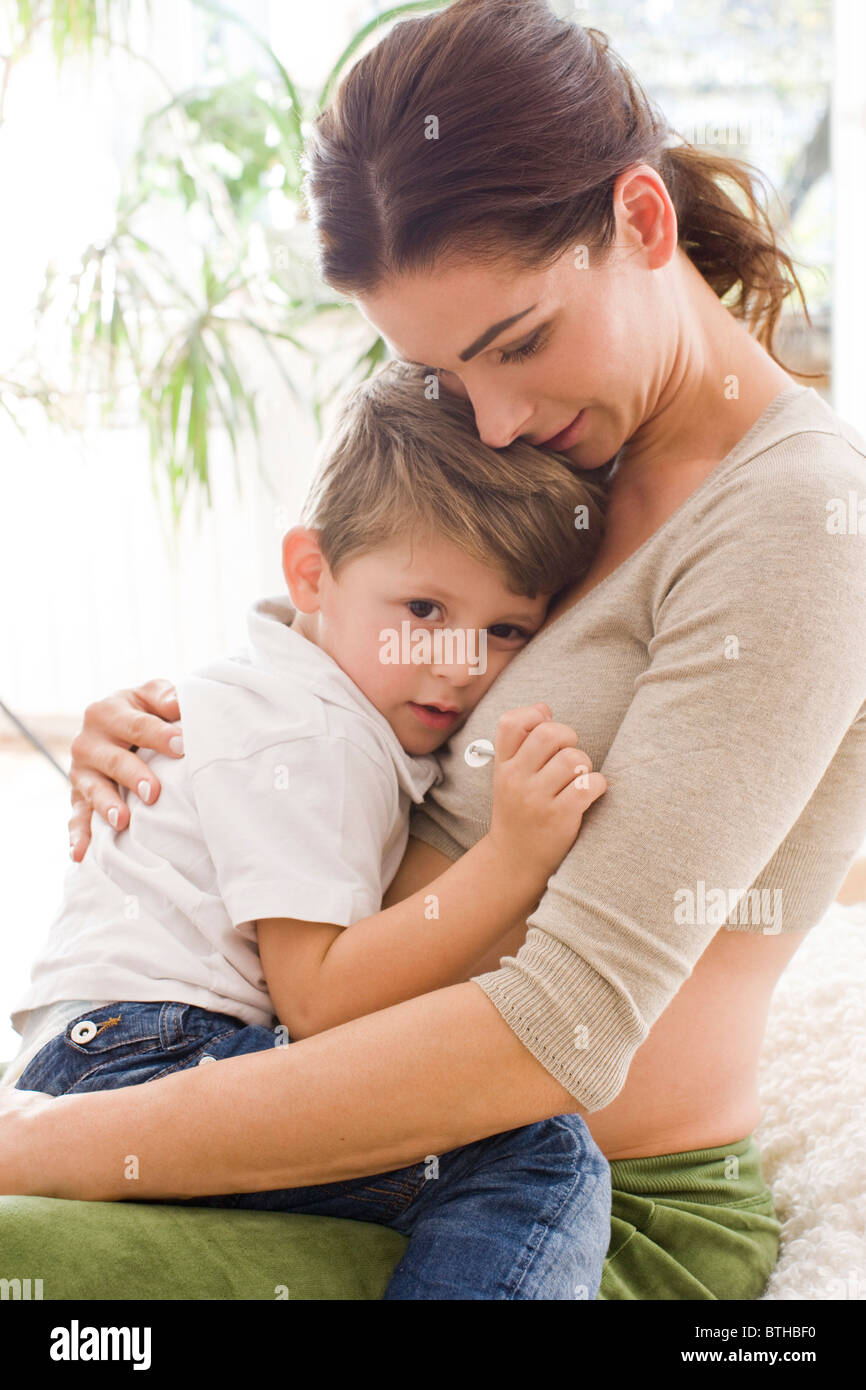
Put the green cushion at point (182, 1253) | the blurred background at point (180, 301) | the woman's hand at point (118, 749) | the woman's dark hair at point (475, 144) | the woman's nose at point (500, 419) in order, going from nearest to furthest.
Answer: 1. the green cushion at point (182, 1253)
2. the woman's dark hair at point (475, 144)
3. the woman's nose at point (500, 419)
4. the woman's hand at point (118, 749)
5. the blurred background at point (180, 301)

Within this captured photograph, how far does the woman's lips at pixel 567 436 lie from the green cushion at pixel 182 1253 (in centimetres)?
70

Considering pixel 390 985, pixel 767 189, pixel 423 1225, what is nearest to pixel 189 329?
pixel 767 189

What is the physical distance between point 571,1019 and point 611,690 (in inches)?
11.6

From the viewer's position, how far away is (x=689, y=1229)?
1067mm

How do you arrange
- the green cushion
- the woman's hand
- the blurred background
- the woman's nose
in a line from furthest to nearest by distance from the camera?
the blurred background → the woman's hand → the woman's nose → the green cushion

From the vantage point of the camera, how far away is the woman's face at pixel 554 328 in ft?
3.27

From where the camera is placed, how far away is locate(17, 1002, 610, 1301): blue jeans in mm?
878

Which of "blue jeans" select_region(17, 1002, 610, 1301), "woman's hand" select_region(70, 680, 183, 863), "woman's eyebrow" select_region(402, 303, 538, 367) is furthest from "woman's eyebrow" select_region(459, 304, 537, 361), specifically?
"blue jeans" select_region(17, 1002, 610, 1301)

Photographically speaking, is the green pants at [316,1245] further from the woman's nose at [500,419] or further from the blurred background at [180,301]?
the blurred background at [180,301]

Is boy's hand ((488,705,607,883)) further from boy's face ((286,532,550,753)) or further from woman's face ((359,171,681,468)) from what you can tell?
woman's face ((359,171,681,468))

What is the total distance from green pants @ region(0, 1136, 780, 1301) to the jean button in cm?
15

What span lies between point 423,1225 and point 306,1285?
0.32 ft

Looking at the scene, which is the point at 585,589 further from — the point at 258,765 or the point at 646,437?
the point at 258,765

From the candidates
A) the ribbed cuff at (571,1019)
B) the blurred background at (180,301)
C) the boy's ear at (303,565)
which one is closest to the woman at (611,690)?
the ribbed cuff at (571,1019)
